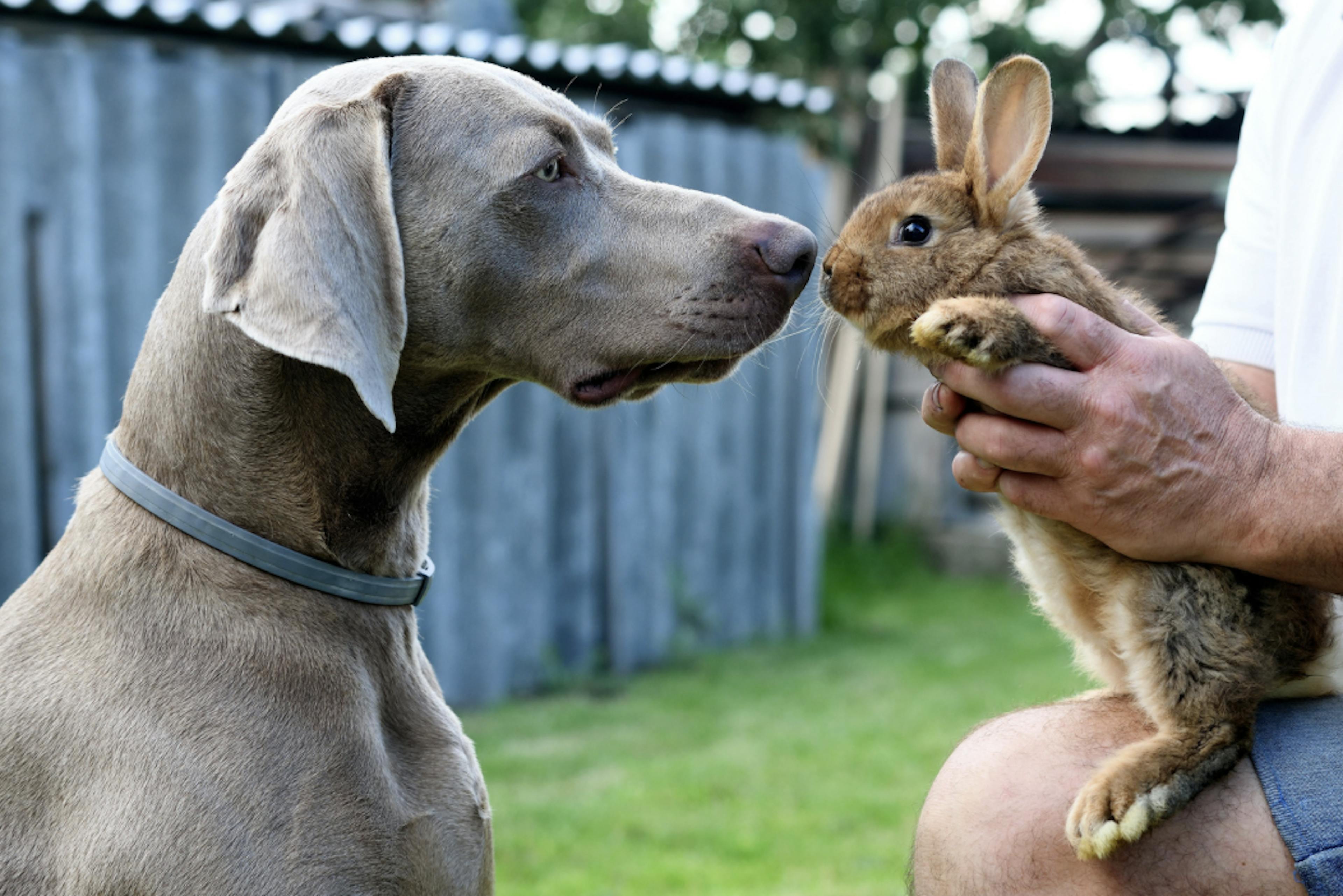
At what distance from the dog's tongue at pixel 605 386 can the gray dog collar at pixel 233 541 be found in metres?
0.60

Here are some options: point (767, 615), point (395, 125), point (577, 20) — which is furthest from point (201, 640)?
point (577, 20)

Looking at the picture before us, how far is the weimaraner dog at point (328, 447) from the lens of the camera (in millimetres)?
2125

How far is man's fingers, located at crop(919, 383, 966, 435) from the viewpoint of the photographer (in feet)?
8.00

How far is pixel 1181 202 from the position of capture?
1155cm

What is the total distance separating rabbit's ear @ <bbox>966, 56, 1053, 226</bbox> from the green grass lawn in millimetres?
2171

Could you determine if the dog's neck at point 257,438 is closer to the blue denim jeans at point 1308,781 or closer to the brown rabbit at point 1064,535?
the brown rabbit at point 1064,535

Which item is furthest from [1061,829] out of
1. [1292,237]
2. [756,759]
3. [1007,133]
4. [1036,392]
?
[756,759]

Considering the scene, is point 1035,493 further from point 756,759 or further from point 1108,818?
point 756,759

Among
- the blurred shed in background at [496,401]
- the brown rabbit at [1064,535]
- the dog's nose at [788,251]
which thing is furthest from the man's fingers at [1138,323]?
the blurred shed in background at [496,401]

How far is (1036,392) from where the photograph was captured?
2223mm

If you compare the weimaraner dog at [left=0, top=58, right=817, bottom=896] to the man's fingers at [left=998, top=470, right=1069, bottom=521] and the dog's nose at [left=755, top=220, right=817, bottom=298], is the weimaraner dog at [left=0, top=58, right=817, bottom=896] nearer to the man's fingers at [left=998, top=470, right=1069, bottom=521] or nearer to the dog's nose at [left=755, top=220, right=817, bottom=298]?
the dog's nose at [left=755, top=220, right=817, bottom=298]

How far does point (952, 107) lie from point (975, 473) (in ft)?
2.69

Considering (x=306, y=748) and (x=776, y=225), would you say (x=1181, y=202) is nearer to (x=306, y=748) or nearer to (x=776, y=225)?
(x=776, y=225)

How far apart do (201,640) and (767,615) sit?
23.7ft
